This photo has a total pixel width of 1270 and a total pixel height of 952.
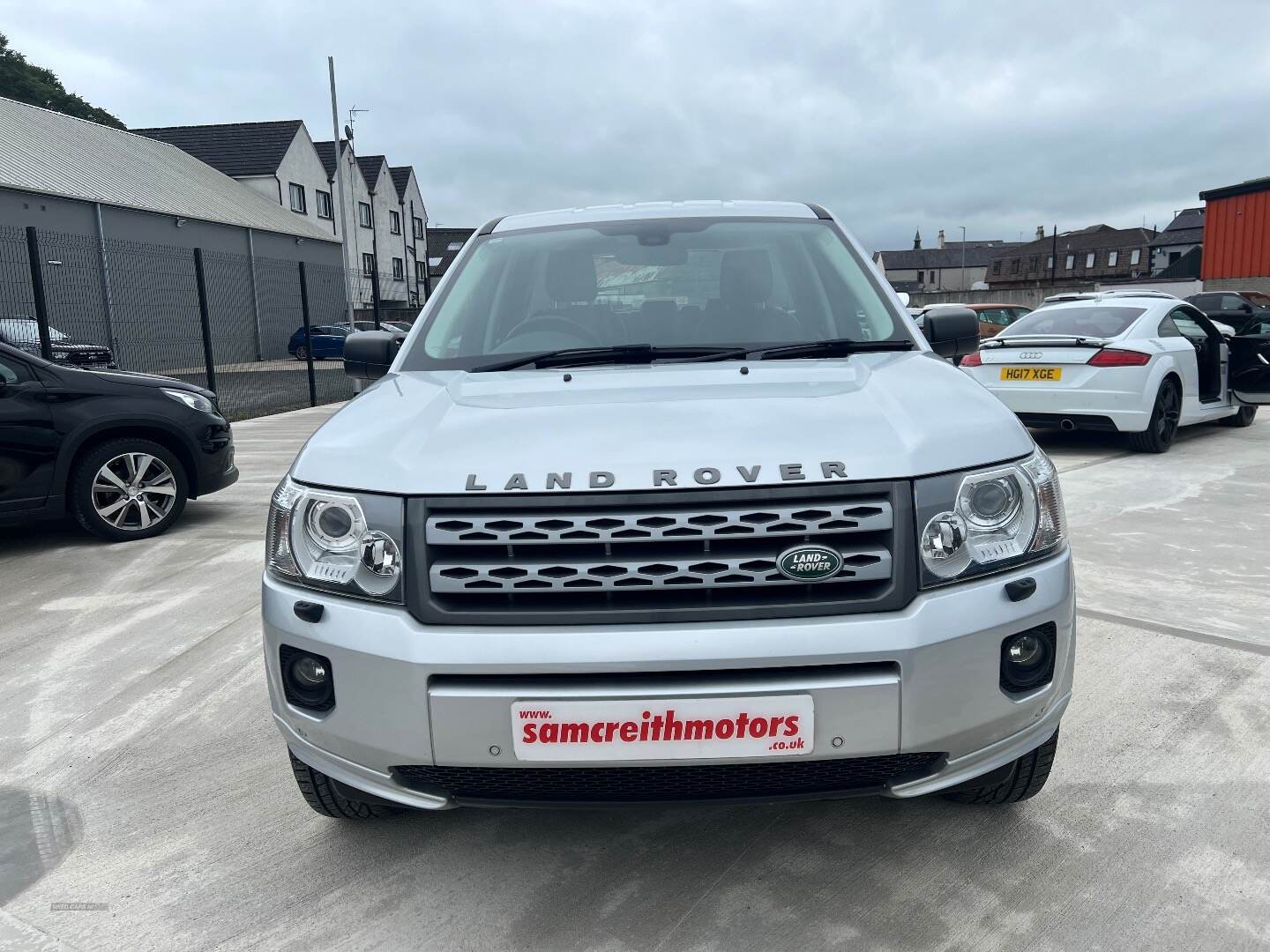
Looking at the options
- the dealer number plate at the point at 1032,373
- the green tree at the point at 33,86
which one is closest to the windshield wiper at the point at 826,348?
the dealer number plate at the point at 1032,373

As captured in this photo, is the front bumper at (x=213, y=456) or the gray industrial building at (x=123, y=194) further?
the gray industrial building at (x=123, y=194)

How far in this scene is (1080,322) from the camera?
8.57 m

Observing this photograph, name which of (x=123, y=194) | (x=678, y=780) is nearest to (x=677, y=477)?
(x=678, y=780)

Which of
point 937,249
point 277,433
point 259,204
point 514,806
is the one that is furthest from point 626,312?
point 937,249

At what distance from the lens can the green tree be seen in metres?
45.8

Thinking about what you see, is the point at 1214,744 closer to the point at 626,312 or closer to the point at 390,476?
the point at 626,312

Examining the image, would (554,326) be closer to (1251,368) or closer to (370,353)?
(370,353)

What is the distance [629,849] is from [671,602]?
84 cm

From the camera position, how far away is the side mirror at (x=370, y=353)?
327cm

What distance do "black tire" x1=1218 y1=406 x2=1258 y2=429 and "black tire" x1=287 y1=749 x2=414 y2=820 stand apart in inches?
405

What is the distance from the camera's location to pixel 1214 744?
2.84 meters

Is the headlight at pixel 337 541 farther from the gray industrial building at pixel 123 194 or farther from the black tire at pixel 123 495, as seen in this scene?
the gray industrial building at pixel 123 194

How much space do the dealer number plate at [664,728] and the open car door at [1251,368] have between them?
835 cm

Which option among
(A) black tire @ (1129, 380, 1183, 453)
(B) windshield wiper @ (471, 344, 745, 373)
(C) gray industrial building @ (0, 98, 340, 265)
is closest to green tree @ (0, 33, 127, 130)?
(C) gray industrial building @ (0, 98, 340, 265)
